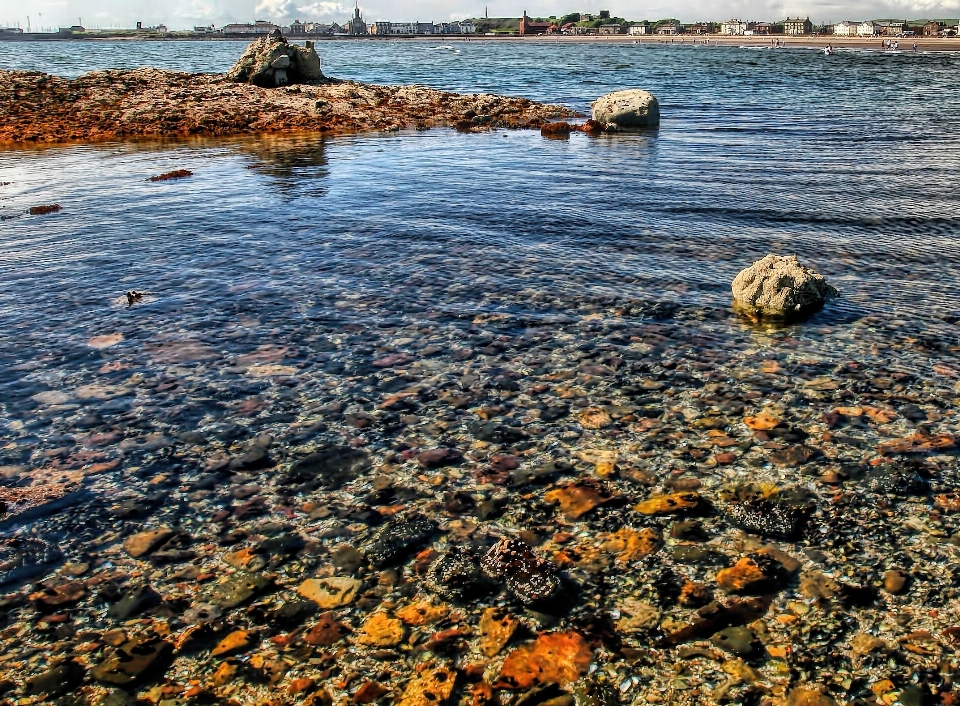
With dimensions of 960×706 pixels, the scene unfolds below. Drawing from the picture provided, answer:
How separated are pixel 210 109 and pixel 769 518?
3432cm

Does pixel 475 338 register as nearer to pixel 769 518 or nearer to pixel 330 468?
pixel 330 468

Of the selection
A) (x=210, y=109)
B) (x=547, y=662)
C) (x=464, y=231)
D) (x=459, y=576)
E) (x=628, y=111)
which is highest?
(x=210, y=109)

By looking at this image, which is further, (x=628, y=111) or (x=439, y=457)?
(x=628, y=111)

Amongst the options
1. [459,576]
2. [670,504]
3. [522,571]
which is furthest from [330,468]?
[670,504]

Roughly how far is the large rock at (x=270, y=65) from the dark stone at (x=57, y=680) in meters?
43.5

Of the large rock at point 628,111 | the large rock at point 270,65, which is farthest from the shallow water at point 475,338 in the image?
the large rock at point 270,65

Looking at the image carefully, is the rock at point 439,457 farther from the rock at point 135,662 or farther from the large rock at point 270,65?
the large rock at point 270,65

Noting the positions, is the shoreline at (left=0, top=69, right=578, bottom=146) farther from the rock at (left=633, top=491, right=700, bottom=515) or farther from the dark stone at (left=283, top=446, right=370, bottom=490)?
the rock at (left=633, top=491, right=700, bottom=515)

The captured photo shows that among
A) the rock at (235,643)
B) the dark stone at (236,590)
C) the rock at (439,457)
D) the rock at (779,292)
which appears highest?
the rock at (779,292)

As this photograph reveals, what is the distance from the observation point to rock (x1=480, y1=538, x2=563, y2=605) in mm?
4906

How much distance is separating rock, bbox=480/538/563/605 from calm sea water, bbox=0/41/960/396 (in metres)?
5.08

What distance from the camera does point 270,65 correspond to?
4284cm

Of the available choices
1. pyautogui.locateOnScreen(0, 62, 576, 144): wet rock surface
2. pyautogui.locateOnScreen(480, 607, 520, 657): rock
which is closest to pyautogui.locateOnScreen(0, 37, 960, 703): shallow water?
pyautogui.locateOnScreen(480, 607, 520, 657): rock

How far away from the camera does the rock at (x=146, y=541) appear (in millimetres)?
5383
